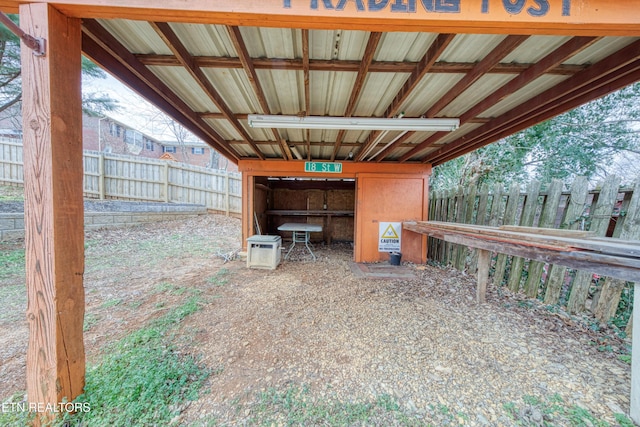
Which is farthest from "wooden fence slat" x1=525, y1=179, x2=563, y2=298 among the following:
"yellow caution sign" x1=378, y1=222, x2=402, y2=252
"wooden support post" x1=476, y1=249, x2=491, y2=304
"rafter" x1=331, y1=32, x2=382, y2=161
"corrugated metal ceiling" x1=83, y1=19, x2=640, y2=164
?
"rafter" x1=331, y1=32, x2=382, y2=161

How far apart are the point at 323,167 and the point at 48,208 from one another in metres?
→ 4.79

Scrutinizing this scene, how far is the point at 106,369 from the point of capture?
1791 millimetres

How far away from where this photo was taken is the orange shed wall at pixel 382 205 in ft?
18.4

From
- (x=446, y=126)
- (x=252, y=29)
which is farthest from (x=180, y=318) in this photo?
(x=446, y=126)

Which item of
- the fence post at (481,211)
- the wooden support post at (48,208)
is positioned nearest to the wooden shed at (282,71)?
the wooden support post at (48,208)

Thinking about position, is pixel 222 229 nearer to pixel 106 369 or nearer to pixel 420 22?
pixel 106 369

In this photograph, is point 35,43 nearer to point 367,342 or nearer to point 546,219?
point 367,342

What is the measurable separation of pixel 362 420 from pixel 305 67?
112 inches

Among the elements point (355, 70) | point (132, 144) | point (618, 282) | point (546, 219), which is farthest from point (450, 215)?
point (132, 144)

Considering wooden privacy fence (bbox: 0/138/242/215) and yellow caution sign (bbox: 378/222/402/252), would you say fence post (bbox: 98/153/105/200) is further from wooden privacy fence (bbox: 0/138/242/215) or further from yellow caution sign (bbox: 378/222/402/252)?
yellow caution sign (bbox: 378/222/402/252)

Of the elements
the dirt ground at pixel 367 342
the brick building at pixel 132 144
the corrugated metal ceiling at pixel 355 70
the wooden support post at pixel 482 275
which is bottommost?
the dirt ground at pixel 367 342

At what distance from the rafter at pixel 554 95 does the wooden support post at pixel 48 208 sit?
4.14 metres

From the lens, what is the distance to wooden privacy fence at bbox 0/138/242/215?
8336mm

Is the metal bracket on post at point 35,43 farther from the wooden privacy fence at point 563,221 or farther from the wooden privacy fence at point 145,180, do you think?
the wooden privacy fence at point 145,180
